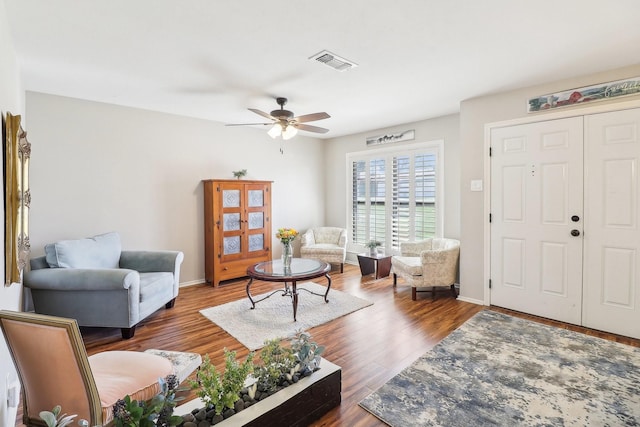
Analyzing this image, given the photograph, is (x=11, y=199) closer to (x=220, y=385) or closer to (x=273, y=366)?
(x=220, y=385)

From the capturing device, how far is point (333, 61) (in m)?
2.76

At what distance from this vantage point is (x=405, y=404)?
79.5 inches

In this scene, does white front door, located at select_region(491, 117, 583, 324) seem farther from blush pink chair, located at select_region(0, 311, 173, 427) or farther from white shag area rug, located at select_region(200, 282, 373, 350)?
blush pink chair, located at select_region(0, 311, 173, 427)

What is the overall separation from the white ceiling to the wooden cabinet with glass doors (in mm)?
1447

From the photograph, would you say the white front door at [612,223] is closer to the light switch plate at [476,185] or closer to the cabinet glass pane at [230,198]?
the light switch plate at [476,185]

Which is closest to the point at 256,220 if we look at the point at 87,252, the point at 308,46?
the point at 87,252

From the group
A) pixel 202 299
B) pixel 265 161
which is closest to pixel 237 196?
pixel 265 161

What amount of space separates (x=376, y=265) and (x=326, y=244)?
1.17 meters

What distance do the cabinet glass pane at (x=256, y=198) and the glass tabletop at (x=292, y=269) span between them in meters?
1.44

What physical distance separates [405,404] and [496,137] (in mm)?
3055

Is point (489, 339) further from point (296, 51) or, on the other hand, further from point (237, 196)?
point (237, 196)

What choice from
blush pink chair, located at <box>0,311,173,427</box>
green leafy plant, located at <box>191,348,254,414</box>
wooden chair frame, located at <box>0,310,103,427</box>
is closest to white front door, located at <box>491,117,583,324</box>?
green leafy plant, located at <box>191,348,254,414</box>

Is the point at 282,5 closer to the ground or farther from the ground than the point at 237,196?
farther from the ground

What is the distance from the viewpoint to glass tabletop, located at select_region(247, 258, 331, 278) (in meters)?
3.37
